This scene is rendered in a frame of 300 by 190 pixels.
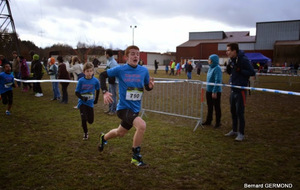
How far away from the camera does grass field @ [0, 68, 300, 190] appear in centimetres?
350

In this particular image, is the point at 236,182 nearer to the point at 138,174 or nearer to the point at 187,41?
the point at 138,174

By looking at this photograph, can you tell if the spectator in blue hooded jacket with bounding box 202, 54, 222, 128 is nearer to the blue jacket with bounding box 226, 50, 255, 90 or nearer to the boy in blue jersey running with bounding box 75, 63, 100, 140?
the blue jacket with bounding box 226, 50, 255, 90

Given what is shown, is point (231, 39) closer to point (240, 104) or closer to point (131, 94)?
point (240, 104)

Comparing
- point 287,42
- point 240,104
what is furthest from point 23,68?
point 287,42

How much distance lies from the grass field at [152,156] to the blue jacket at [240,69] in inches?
58.7

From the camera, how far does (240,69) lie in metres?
5.39

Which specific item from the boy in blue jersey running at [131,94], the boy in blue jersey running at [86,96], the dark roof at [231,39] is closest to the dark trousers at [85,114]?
the boy in blue jersey running at [86,96]

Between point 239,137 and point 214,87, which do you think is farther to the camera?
point 214,87

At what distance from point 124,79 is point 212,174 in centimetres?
224

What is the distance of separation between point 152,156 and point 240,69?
3.01 meters

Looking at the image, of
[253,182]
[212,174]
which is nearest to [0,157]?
[212,174]

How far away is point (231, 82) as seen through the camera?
18.6ft

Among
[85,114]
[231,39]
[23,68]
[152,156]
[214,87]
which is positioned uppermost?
[231,39]

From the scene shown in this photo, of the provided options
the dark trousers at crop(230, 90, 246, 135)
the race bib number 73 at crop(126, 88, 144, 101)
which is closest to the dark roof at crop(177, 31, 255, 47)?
the dark trousers at crop(230, 90, 246, 135)
